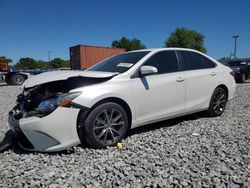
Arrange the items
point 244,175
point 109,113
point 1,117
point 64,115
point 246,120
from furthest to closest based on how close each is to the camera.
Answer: point 1,117, point 246,120, point 109,113, point 64,115, point 244,175

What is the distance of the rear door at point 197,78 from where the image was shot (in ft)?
13.3

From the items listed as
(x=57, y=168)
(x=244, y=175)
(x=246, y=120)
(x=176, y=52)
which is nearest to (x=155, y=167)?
(x=244, y=175)

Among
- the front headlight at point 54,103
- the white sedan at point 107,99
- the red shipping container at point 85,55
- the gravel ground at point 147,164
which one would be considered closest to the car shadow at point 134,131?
the gravel ground at point 147,164

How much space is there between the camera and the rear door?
4043 millimetres

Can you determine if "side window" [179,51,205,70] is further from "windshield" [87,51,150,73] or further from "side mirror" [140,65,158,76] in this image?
"side mirror" [140,65,158,76]

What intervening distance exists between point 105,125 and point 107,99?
373 millimetres

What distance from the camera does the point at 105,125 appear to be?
3051 millimetres

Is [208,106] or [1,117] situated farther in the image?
[1,117]

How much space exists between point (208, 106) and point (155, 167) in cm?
250

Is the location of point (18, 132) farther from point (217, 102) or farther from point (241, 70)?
point (241, 70)

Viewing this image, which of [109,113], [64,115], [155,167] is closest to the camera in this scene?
[155,167]

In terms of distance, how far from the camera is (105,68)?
389 cm

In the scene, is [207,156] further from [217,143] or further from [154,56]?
[154,56]

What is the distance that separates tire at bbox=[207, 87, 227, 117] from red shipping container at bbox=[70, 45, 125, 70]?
15.8 meters
